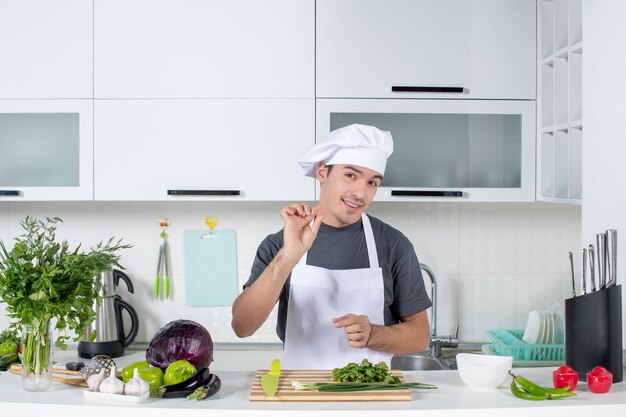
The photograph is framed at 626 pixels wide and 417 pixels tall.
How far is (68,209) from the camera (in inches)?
129

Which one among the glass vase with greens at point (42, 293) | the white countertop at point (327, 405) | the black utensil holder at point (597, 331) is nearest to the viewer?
the white countertop at point (327, 405)

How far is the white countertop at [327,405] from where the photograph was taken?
1679 millimetres

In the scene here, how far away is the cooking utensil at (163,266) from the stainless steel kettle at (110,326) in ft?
0.53

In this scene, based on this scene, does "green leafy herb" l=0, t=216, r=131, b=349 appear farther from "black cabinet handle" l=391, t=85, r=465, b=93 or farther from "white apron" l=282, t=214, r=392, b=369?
"black cabinet handle" l=391, t=85, r=465, b=93

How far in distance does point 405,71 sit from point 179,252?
1213 millimetres

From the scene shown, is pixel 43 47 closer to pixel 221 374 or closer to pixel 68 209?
pixel 68 209

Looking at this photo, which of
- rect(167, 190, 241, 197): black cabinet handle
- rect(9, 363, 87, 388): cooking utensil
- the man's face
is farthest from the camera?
rect(167, 190, 241, 197): black cabinet handle

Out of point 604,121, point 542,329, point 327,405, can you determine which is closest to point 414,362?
point 542,329

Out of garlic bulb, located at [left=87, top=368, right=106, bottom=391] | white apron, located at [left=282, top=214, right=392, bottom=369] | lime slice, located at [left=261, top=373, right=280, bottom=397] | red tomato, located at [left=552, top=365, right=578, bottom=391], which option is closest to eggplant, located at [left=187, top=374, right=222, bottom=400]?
lime slice, located at [left=261, top=373, right=280, bottom=397]

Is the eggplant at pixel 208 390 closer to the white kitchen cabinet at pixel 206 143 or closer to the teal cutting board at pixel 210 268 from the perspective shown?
the white kitchen cabinet at pixel 206 143

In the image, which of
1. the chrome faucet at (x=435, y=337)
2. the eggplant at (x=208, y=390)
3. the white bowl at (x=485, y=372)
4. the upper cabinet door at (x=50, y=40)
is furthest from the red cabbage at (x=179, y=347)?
the chrome faucet at (x=435, y=337)

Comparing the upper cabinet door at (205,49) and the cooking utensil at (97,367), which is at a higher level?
the upper cabinet door at (205,49)

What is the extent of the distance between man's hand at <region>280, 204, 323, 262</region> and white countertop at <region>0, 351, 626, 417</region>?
38cm

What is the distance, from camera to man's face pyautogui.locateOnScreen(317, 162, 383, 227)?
224 cm
